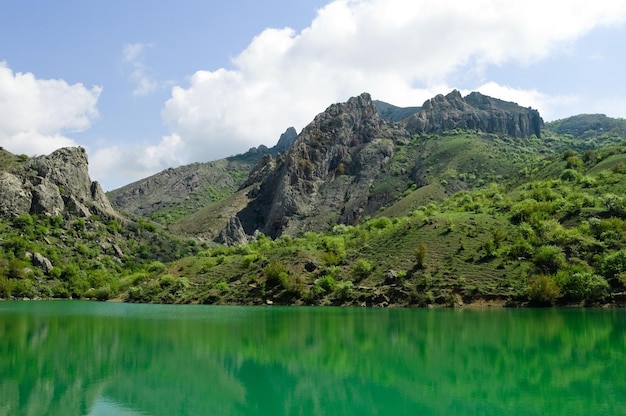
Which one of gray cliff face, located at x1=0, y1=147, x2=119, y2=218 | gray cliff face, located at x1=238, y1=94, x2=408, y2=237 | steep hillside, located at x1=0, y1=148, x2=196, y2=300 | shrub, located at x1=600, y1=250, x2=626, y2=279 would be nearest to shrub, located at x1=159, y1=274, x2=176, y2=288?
steep hillside, located at x1=0, y1=148, x2=196, y2=300

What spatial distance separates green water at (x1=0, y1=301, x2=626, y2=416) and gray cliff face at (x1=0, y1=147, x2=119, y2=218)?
298 ft

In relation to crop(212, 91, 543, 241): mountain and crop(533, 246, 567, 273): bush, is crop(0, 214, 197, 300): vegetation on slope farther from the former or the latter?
crop(533, 246, 567, 273): bush

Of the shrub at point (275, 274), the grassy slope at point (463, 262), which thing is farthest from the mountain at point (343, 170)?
the shrub at point (275, 274)

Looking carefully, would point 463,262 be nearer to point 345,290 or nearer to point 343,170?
point 345,290

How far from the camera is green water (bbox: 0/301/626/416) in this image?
1622 cm

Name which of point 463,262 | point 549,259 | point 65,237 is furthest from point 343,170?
point 549,259

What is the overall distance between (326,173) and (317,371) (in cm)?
16176

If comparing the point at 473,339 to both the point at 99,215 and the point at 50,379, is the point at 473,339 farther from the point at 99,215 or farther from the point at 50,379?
the point at 99,215

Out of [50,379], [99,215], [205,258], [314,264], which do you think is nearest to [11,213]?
[99,215]

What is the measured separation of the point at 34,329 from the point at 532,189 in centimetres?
8632

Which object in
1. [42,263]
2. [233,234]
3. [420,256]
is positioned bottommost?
[42,263]

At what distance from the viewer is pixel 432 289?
68.1 metres

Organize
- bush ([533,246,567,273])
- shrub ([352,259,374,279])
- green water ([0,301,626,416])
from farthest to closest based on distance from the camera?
1. shrub ([352,259,374,279])
2. bush ([533,246,567,273])
3. green water ([0,301,626,416])

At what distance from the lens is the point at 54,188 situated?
125312mm
